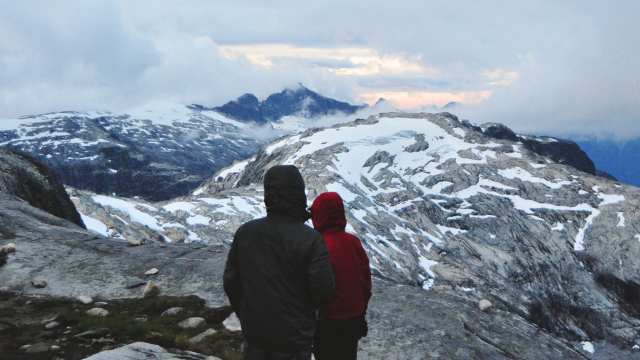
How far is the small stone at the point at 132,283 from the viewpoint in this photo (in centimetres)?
1662

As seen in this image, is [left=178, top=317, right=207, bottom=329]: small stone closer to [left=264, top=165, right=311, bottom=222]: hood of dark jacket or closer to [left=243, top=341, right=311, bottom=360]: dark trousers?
[left=243, top=341, right=311, bottom=360]: dark trousers

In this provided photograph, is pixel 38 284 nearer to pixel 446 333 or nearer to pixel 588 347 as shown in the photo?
pixel 446 333

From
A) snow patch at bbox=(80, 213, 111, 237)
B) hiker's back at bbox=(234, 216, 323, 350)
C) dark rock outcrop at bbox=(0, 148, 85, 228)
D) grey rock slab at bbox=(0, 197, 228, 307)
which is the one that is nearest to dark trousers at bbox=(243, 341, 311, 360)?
hiker's back at bbox=(234, 216, 323, 350)

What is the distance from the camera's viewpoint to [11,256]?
57.9 ft

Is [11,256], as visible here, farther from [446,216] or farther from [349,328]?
[446,216]

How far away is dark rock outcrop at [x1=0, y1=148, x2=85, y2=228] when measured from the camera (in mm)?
28680

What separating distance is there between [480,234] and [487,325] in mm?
153415

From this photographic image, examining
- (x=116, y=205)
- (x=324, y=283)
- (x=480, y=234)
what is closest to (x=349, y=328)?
(x=324, y=283)

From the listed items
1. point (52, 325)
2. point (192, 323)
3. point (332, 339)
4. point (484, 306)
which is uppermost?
point (332, 339)

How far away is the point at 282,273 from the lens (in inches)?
278

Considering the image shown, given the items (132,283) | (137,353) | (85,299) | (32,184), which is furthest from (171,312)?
(32,184)

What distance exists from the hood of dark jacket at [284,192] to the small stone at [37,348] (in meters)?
7.55

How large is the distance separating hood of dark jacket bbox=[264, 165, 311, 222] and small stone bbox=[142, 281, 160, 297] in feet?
35.5

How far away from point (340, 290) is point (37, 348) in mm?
7851
